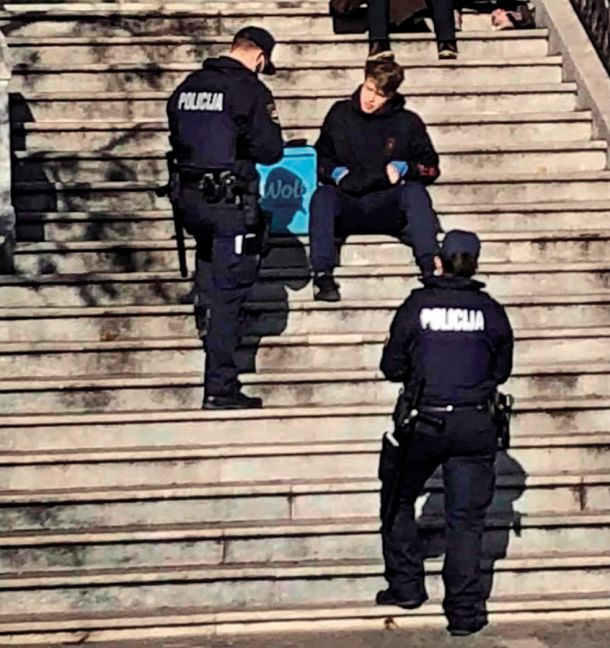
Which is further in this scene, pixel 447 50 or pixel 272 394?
pixel 447 50

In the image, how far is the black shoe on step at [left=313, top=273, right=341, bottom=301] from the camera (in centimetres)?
912

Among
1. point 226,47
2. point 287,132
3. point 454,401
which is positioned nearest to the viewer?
point 454,401

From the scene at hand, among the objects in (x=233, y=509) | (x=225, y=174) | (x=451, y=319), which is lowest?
(x=233, y=509)

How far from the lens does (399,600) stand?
7.48 meters

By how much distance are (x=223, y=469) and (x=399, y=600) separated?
122 cm

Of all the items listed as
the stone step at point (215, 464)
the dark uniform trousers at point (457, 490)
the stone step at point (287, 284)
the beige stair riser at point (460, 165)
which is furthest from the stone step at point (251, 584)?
the beige stair riser at point (460, 165)

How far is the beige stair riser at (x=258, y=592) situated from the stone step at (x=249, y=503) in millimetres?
337

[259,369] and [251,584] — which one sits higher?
[259,369]

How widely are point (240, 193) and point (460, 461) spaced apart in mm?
2032

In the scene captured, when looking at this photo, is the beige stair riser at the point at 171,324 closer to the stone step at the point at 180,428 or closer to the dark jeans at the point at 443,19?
the stone step at the point at 180,428

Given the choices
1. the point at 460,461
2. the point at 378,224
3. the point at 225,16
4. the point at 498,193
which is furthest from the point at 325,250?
the point at 225,16

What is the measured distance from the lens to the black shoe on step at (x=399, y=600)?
7471 mm

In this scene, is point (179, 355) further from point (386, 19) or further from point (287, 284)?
point (386, 19)

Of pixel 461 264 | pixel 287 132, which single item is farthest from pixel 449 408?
pixel 287 132
